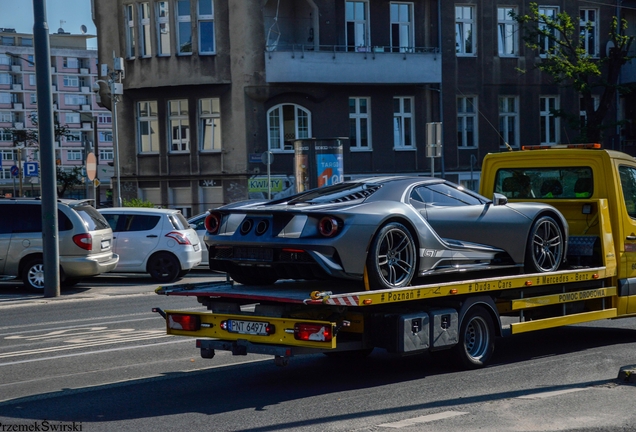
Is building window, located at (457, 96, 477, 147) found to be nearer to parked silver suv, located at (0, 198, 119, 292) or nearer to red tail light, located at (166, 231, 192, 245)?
red tail light, located at (166, 231, 192, 245)

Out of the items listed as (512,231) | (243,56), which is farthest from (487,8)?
(512,231)

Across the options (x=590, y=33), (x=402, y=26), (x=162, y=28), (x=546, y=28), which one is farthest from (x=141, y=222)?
(x=590, y=33)

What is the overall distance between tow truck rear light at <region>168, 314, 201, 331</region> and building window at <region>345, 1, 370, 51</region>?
92.1 feet

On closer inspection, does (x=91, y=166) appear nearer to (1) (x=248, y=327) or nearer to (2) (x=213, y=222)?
(2) (x=213, y=222)

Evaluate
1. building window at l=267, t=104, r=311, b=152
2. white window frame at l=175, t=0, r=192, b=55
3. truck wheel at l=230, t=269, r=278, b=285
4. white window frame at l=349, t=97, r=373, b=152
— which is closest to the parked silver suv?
truck wheel at l=230, t=269, r=278, b=285

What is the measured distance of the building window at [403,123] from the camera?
122ft

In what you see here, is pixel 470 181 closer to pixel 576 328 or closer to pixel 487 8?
pixel 487 8

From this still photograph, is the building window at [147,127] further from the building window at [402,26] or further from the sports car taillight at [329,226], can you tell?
the sports car taillight at [329,226]

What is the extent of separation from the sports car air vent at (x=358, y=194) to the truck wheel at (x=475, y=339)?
4.88 feet

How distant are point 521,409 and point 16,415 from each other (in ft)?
12.9

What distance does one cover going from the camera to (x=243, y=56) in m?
34.6

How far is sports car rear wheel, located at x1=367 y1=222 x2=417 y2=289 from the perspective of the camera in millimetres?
8383

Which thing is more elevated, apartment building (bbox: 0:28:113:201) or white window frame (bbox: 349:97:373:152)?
apartment building (bbox: 0:28:113:201)

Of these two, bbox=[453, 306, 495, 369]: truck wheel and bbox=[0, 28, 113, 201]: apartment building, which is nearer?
bbox=[453, 306, 495, 369]: truck wheel
